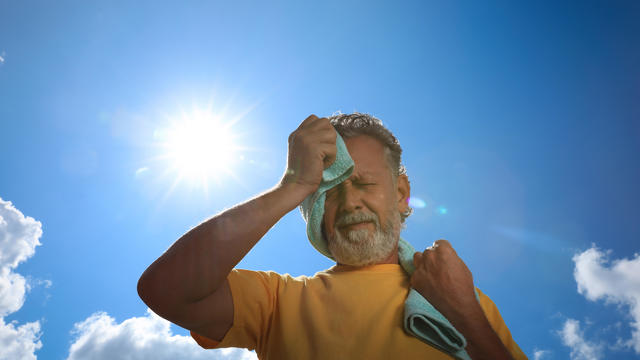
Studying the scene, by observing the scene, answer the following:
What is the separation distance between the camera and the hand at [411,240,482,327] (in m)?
1.93

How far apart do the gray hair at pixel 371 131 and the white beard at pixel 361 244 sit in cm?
58

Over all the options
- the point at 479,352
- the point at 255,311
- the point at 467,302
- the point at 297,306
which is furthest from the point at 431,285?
the point at 255,311

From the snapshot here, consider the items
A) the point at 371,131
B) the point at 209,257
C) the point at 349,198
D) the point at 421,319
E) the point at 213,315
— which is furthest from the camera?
the point at 371,131

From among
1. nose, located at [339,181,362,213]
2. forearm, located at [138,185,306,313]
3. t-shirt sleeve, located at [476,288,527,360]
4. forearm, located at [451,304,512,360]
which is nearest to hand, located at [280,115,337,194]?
forearm, located at [138,185,306,313]

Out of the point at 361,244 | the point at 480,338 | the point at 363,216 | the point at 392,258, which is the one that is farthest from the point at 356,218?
the point at 480,338

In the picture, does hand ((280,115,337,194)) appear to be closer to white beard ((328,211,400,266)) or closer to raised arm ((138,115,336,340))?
raised arm ((138,115,336,340))

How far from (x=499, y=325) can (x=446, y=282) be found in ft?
1.74

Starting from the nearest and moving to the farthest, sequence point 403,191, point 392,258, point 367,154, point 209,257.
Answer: point 209,257 < point 392,258 < point 367,154 < point 403,191

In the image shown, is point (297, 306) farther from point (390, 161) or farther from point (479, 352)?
point (390, 161)

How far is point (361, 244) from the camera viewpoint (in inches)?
88.3

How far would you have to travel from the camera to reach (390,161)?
→ 9.19 feet

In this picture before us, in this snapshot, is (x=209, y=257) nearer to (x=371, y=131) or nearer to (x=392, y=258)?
(x=392, y=258)

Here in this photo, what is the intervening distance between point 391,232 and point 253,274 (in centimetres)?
99

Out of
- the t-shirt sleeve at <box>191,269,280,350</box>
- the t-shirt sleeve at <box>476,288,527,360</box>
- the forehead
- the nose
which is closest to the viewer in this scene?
the t-shirt sleeve at <box>191,269,280,350</box>
